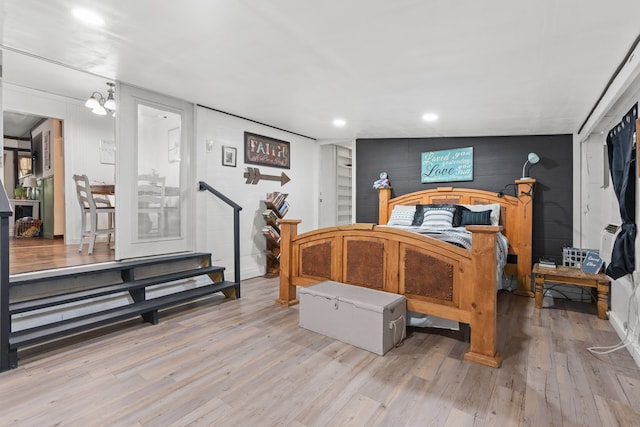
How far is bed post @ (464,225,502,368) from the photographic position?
2.12 meters

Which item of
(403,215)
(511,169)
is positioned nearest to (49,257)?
(403,215)

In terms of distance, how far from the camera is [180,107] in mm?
3590

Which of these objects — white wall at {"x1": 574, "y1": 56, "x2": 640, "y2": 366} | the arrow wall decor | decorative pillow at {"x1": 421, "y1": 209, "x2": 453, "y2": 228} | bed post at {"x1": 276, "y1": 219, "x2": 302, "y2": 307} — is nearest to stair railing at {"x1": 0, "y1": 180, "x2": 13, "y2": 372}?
bed post at {"x1": 276, "y1": 219, "x2": 302, "y2": 307}

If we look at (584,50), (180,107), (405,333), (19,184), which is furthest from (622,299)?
(19,184)

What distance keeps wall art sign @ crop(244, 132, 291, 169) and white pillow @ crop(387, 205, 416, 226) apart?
1.80 m

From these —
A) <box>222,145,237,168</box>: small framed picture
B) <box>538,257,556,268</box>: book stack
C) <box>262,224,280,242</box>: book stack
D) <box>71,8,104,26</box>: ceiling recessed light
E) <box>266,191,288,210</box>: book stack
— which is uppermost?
<box>71,8,104,26</box>: ceiling recessed light

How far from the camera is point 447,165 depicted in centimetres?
472

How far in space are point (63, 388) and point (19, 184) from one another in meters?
7.59

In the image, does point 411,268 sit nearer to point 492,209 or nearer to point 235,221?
point 235,221

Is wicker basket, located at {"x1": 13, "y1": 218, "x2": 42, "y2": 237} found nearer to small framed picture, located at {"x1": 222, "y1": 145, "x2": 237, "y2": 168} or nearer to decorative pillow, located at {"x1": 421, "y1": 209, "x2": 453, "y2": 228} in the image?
small framed picture, located at {"x1": 222, "y1": 145, "x2": 237, "y2": 168}

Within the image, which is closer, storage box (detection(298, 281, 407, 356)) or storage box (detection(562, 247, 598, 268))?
storage box (detection(298, 281, 407, 356))

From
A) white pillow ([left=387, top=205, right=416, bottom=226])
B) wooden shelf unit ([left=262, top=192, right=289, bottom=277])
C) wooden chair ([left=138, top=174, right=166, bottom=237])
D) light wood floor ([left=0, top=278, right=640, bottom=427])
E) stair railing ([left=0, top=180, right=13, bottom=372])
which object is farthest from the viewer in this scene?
wooden shelf unit ([left=262, top=192, right=289, bottom=277])

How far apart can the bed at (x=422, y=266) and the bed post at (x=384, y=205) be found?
1.72m

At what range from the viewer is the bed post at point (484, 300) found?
2.12m
